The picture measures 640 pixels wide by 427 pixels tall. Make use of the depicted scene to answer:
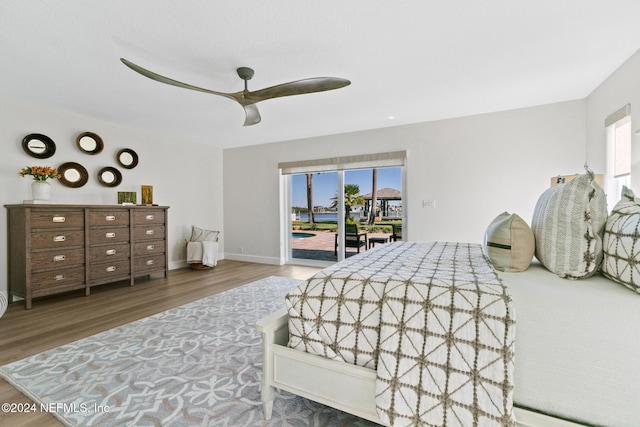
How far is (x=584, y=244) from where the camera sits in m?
1.38

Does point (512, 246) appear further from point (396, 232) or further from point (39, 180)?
point (39, 180)

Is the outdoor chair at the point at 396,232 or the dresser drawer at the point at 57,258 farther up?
the outdoor chair at the point at 396,232

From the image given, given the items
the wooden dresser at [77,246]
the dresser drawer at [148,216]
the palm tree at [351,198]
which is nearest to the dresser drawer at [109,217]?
the wooden dresser at [77,246]

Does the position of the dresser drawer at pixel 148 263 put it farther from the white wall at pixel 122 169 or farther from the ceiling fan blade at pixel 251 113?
the ceiling fan blade at pixel 251 113

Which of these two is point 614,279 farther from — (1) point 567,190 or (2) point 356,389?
(2) point 356,389

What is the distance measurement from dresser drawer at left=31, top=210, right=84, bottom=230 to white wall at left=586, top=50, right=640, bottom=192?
579cm

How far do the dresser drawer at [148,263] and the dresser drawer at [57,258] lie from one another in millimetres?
699

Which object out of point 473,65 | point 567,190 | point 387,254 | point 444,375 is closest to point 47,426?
point 444,375

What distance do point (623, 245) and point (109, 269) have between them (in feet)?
16.4

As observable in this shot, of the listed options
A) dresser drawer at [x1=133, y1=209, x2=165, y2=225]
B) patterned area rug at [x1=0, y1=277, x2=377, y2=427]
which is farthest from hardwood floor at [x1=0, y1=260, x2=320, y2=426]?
dresser drawer at [x1=133, y1=209, x2=165, y2=225]

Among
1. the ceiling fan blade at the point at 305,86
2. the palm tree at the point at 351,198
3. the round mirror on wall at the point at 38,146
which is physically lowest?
the palm tree at the point at 351,198

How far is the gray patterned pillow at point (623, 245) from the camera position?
119 cm

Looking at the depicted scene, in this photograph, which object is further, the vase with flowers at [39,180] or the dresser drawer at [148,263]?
the dresser drawer at [148,263]

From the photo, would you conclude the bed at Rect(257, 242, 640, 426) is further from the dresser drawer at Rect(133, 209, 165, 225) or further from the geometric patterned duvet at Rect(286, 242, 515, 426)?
the dresser drawer at Rect(133, 209, 165, 225)
